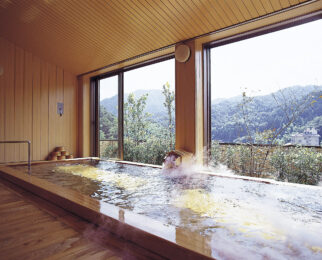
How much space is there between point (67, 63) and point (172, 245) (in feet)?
19.9

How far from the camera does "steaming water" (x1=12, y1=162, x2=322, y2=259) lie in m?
1.37

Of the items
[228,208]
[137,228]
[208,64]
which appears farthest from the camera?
[208,64]

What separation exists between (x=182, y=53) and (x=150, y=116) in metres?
2.59

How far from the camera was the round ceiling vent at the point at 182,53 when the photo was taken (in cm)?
410

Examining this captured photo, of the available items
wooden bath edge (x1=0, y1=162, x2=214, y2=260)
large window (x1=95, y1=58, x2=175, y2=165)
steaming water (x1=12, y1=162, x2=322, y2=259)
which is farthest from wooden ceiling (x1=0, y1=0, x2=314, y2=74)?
wooden bath edge (x1=0, y1=162, x2=214, y2=260)

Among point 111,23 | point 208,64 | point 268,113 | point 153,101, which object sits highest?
point 111,23

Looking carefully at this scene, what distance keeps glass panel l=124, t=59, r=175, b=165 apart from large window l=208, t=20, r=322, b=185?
1485 mm

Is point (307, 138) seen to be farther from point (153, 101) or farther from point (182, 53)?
point (153, 101)

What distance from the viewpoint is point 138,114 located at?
21.5 ft

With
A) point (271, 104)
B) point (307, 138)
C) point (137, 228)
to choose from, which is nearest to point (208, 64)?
point (271, 104)

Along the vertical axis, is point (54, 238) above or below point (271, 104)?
below

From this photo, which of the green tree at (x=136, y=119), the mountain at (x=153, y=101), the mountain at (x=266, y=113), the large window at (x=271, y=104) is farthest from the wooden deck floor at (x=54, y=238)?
the mountain at (x=153, y=101)

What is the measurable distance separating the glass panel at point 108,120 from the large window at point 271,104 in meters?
3.19

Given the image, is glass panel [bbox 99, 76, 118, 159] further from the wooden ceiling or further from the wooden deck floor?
the wooden deck floor
